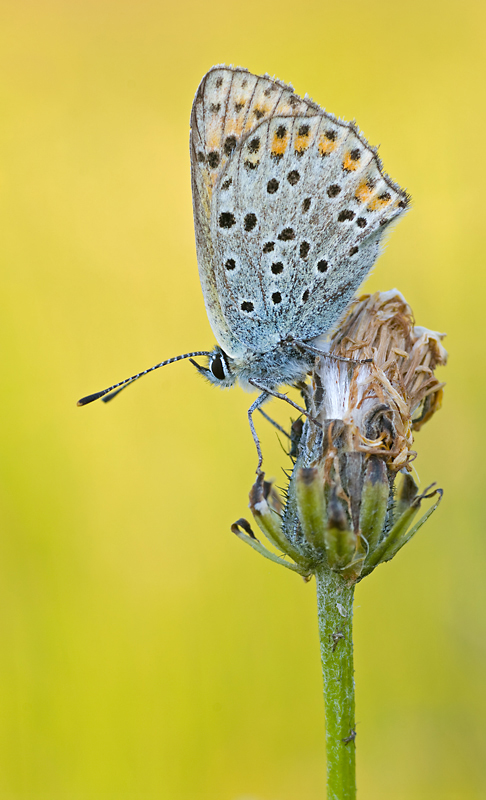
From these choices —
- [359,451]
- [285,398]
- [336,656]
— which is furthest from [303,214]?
[336,656]

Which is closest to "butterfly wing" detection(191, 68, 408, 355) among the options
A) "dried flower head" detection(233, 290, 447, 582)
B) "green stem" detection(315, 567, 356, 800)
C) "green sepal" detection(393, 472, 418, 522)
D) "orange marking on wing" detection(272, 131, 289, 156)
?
"orange marking on wing" detection(272, 131, 289, 156)

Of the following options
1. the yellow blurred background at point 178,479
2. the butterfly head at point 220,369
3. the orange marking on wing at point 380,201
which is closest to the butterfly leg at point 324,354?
the butterfly head at point 220,369

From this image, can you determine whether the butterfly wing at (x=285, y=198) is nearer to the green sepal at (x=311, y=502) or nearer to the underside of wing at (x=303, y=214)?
the underside of wing at (x=303, y=214)

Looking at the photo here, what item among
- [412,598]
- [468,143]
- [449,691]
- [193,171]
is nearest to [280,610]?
[412,598]

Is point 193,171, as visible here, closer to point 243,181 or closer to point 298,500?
point 243,181

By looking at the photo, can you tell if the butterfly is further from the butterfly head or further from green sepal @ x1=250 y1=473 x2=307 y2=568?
green sepal @ x1=250 y1=473 x2=307 y2=568
